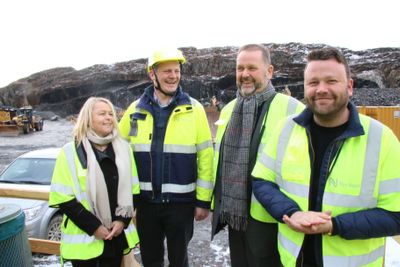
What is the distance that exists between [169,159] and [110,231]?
756 mm

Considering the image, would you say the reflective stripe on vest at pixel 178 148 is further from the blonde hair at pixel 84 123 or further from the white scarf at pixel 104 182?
the blonde hair at pixel 84 123

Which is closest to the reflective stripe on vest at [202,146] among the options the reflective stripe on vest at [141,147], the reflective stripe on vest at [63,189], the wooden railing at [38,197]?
the reflective stripe on vest at [141,147]

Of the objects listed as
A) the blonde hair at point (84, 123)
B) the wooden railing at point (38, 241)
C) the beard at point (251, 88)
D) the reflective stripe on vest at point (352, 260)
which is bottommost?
the wooden railing at point (38, 241)

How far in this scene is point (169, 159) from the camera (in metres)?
3.05

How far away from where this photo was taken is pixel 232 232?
286cm

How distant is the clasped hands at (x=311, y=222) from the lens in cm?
188

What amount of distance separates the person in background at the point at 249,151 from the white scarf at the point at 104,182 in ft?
2.48

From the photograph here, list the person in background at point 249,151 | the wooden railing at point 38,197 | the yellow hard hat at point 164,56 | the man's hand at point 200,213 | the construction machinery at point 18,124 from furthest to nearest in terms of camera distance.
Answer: the construction machinery at point 18,124 < the wooden railing at point 38,197 < the man's hand at point 200,213 < the yellow hard hat at point 164,56 < the person in background at point 249,151

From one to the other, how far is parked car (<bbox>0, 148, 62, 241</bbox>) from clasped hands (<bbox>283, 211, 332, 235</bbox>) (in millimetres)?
4021

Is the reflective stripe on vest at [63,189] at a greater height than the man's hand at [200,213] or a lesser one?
greater

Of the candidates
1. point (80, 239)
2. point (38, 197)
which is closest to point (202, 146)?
point (80, 239)

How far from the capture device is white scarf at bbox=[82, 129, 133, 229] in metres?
2.68

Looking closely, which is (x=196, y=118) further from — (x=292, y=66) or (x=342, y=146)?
(x=292, y=66)

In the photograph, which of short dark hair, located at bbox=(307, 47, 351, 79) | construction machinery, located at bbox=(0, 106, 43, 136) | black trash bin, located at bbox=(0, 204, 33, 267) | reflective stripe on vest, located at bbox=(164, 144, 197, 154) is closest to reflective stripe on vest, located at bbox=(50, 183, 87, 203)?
black trash bin, located at bbox=(0, 204, 33, 267)
